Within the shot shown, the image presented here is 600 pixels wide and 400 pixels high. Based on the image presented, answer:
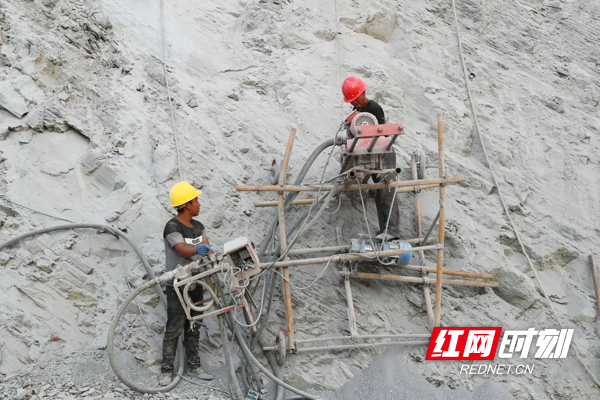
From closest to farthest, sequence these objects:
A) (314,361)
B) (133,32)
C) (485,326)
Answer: (314,361) < (485,326) < (133,32)

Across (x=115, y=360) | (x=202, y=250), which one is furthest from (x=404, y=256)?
(x=115, y=360)

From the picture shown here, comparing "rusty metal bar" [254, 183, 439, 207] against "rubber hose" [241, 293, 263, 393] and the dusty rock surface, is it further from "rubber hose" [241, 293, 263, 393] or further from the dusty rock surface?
"rubber hose" [241, 293, 263, 393]

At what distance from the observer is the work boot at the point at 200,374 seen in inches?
165

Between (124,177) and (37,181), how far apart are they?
79cm

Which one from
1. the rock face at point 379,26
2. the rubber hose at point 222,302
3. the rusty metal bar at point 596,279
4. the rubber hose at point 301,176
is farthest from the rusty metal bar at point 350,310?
the rock face at point 379,26

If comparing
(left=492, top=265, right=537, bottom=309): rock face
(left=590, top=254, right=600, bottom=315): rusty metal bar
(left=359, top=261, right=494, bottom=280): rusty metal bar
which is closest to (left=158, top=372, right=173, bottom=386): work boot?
(left=359, top=261, right=494, bottom=280): rusty metal bar

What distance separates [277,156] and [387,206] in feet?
4.47

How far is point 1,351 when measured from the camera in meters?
4.02

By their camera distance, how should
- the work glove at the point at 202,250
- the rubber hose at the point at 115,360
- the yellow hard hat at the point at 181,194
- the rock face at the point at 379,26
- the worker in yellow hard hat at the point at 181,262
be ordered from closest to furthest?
1. the rubber hose at the point at 115,360
2. the work glove at the point at 202,250
3. the worker in yellow hard hat at the point at 181,262
4. the yellow hard hat at the point at 181,194
5. the rock face at the point at 379,26

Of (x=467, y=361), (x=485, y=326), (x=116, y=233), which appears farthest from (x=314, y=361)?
(x=116, y=233)

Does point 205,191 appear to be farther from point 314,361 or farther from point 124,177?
point 314,361

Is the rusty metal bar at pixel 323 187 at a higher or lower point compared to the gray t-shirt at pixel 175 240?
higher

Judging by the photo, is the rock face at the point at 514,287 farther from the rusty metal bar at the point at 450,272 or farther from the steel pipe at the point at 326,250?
the steel pipe at the point at 326,250

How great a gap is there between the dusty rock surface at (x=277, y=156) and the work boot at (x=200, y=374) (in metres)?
0.12
